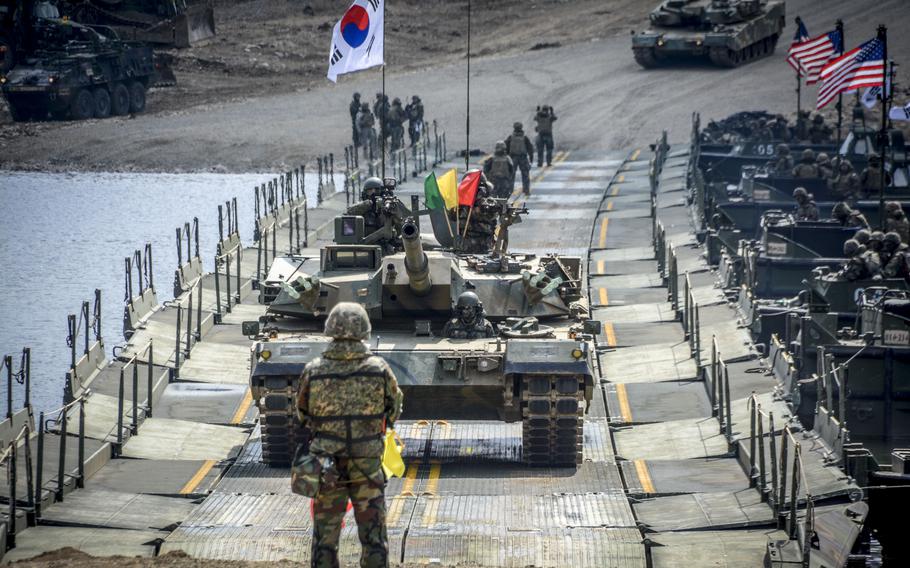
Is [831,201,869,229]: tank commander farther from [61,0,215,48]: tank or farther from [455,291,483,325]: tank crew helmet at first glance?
[61,0,215,48]: tank

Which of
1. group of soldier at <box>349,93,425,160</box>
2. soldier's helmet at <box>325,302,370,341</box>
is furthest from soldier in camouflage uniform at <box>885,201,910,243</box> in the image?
group of soldier at <box>349,93,425,160</box>

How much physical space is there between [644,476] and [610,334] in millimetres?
9427

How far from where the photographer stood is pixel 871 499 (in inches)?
543

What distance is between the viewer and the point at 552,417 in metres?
19.4

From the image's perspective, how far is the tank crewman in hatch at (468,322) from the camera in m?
20.1

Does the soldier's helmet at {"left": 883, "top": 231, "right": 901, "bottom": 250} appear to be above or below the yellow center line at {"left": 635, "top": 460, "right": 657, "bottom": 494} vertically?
above

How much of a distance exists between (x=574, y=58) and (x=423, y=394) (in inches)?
2044

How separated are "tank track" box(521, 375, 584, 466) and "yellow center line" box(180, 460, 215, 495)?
12.4 feet

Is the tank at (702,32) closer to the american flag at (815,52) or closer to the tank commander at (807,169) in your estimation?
the american flag at (815,52)

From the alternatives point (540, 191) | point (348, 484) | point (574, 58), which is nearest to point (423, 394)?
point (348, 484)

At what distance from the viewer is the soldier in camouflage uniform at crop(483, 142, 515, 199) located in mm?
37469

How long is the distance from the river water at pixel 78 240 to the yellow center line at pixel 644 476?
8573 mm

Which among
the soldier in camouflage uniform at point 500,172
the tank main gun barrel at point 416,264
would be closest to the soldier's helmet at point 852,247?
the tank main gun barrel at point 416,264

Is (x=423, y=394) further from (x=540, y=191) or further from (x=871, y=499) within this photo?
(x=540, y=191)
